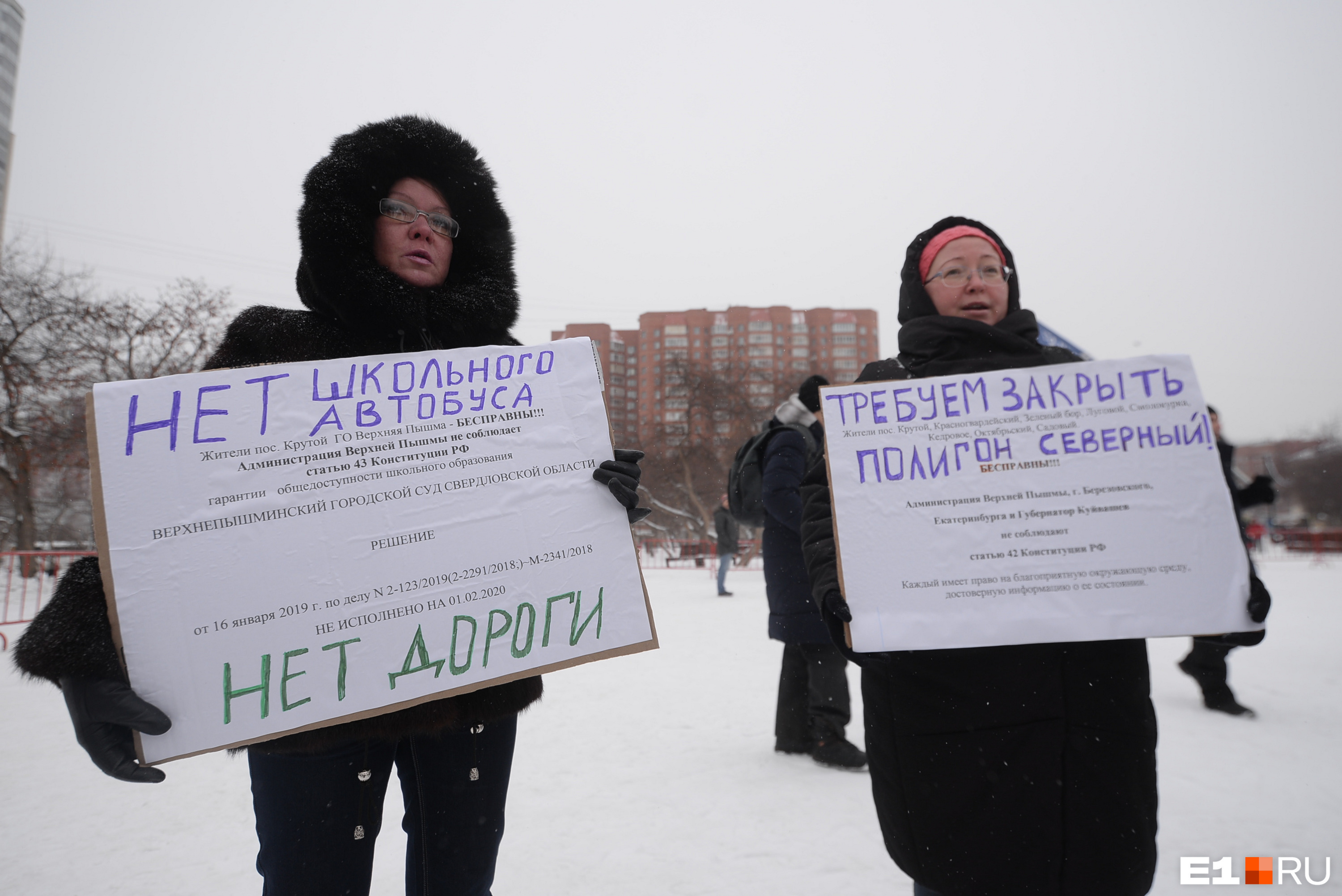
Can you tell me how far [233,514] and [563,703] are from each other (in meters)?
4.11

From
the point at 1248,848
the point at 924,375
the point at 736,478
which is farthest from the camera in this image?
the point at 736,478

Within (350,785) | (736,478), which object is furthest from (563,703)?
(350,785)

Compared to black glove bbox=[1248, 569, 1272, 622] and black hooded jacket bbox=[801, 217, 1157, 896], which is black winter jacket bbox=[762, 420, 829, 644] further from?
black glove bbox=[1248, 569, 1272, 622]

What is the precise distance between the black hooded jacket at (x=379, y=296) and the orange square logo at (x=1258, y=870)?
283 centimetres

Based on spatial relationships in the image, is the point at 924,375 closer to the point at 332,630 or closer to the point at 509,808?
the point at 332,630

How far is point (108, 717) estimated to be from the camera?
1.34 metres

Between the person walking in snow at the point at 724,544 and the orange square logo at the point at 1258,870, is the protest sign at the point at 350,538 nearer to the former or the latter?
the orange square logo at the point at 1258,870

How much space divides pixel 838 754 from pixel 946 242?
293 cm

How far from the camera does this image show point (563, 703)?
17.1ft

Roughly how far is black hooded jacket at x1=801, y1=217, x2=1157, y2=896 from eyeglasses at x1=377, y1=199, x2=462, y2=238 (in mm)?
1447

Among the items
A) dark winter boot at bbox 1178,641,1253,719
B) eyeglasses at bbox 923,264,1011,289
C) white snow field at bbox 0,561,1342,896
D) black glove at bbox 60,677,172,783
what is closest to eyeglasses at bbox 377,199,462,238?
black glove at bbox 60,677,172,783

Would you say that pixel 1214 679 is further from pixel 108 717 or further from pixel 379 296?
pixel 108 717

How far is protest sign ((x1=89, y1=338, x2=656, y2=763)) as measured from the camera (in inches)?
57.1

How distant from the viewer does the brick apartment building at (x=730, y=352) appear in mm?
37406
